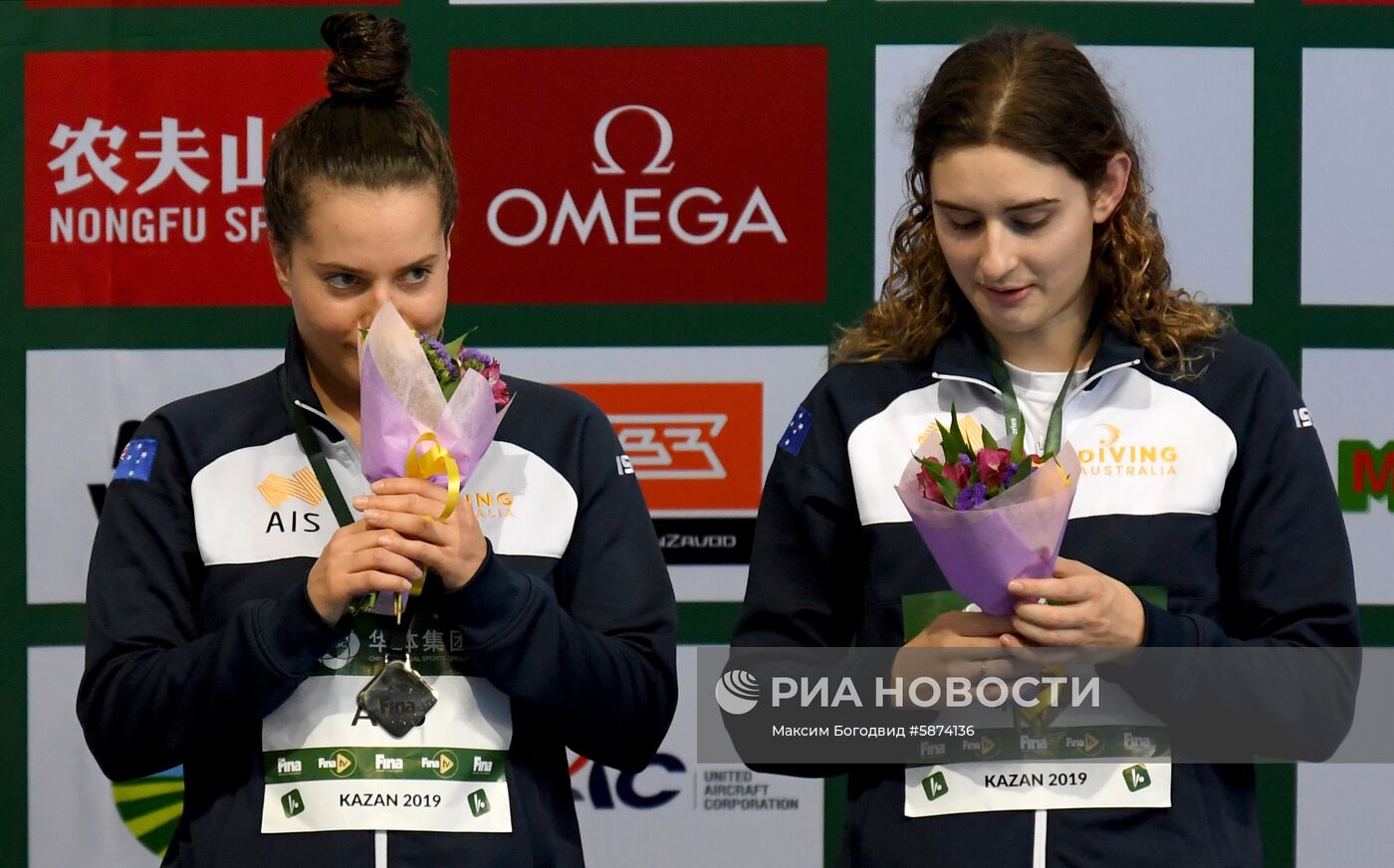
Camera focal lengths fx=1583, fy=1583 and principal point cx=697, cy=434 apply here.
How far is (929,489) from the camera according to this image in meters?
1.50

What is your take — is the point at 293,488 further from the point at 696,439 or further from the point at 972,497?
the point at 696,439

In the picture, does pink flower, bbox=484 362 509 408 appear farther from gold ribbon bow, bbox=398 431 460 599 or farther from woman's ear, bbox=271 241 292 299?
woman's ear, bbox=271 241 292 299

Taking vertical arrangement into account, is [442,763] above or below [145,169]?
below

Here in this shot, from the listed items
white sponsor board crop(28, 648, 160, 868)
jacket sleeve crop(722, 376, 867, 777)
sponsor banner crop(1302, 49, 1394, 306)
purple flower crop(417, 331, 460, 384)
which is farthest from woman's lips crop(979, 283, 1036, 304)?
white sponsor board crop(28, 648, 160, 868)

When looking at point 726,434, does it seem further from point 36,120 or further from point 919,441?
point 36,120

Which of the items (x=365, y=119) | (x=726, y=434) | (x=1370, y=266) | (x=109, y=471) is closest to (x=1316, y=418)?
(x=1370, y=266)

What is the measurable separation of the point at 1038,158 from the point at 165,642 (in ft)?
3.40

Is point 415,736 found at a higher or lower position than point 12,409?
lower

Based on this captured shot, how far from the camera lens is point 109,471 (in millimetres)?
2930

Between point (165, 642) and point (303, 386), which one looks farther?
point (303, 386)

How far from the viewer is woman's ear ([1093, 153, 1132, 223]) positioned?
1706 millimetres

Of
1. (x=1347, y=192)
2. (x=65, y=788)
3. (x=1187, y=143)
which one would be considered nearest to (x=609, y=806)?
(x=65, y=788)

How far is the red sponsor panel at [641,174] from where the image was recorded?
9.50 feet

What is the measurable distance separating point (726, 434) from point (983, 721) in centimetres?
132
